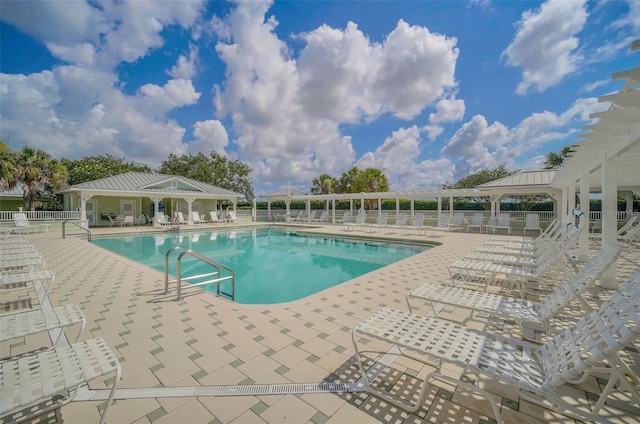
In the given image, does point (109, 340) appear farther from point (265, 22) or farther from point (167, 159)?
point (167, 159)

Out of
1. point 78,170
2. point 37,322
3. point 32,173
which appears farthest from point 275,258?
point 78,170

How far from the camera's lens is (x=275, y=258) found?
968cm

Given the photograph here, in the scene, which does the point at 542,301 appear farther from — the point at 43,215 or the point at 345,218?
the point at 43,215

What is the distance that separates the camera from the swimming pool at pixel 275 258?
255 inches

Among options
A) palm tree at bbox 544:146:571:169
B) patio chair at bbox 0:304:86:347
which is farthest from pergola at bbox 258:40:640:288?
palm tree at bbox 544:146:571:169

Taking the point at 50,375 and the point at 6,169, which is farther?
the point at 6,169

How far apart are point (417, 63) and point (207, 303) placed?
1205 cm

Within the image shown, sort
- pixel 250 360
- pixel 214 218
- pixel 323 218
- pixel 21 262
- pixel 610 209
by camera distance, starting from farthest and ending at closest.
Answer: pixel 323 218
pixel 214 218
pixel 610 209
pixel 21 262
pixel 250 360

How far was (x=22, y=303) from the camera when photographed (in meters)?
4.12

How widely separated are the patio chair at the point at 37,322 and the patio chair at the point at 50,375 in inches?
18.3

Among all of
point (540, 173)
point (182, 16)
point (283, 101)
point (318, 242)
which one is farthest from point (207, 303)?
point (540, 173)

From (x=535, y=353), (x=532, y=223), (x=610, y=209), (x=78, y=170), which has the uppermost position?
(x=78, y=170)

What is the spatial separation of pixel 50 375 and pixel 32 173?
21.3 m

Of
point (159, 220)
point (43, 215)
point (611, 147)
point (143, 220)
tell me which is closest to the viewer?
point (611, 147)
